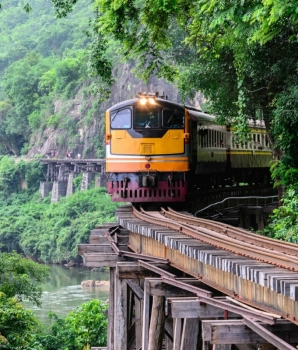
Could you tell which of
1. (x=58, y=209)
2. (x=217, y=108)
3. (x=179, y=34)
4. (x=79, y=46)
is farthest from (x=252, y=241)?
(x=79, y=46)

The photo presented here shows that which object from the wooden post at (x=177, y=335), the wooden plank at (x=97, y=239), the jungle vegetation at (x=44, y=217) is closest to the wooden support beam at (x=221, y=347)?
the wooden post at (x=177, y=335)

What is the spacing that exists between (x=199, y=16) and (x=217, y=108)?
4.06m

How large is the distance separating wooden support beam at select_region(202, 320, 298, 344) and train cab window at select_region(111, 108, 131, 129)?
955 centimetres

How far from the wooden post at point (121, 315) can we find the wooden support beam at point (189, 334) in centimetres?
329

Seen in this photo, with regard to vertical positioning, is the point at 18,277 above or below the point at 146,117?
below

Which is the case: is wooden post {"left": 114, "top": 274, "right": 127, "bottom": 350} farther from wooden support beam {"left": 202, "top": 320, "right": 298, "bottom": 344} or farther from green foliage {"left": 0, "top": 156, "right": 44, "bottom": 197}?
green foliage {"left": 0, "top": 156, "right": 44, "bottom": 197}

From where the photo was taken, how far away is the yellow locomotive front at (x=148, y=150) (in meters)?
16.0

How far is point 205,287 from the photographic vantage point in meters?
9.38

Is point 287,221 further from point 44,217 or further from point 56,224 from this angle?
point 44,217

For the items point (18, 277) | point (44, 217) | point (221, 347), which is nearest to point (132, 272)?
point (221, 347)

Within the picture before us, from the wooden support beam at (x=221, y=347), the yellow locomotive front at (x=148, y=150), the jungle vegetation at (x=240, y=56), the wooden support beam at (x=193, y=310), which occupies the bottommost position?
the wooden support beam at (x=221, y=347)

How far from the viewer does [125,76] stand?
68562mm

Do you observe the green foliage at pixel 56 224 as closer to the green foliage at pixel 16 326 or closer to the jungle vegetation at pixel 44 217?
the jungle vegetation at pixel 44 217

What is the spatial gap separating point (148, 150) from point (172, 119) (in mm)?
744
